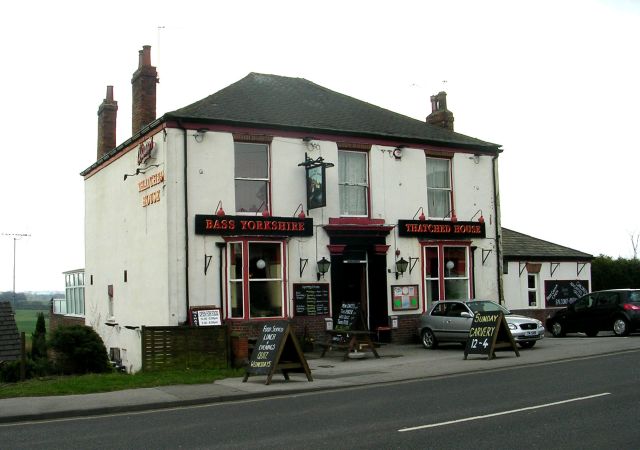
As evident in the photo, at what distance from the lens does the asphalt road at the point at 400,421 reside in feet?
29.0

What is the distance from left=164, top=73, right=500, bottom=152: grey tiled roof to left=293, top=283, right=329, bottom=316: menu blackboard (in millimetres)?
4808

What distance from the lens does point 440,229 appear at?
25016 mm

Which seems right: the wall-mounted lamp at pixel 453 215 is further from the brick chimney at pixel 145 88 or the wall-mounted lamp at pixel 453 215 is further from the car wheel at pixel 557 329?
the brick chimney at pixel 145 88

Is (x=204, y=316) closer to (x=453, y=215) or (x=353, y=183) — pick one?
(x=353, y=183)

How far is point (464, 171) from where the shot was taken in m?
26.0

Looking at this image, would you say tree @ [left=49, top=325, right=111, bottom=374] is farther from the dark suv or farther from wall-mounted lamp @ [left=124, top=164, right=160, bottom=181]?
the dark suv

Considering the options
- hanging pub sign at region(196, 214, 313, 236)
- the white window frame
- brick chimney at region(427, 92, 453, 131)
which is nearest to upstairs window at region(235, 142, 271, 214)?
hanging pub sign at region(196, 214, 313, 236)

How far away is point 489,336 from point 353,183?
7.29 meters

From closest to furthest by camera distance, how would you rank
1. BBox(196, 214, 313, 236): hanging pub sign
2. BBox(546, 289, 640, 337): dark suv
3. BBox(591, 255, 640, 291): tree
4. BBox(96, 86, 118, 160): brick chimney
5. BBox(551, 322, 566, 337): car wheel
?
BBox(196, 214, 313, 236): hanging pub sign
BBox(546, 289, 640, 337): dark suv
BBox(551, 322, 566, 337): car wheel
BBox(96, 86, 118, 160): brick chimney
BBox(591, 255, 640, 291): tree

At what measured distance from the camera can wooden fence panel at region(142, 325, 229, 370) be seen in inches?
693

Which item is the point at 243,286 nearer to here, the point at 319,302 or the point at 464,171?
the point at 319,302

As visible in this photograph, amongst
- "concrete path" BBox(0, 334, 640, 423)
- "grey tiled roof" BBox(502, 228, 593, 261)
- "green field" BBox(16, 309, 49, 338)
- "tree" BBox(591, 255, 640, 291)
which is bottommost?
"green field" BBox(16, 309, 49, 338)

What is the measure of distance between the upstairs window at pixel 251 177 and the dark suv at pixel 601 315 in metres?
11.9

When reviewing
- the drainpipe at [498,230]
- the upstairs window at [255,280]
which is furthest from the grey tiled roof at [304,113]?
the upstairs window at [255,280]
